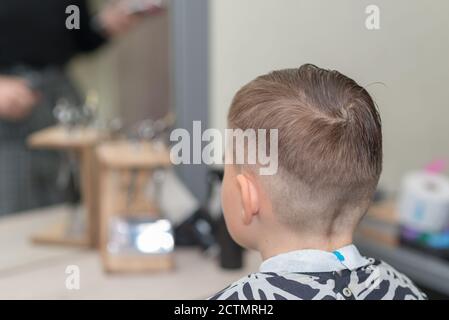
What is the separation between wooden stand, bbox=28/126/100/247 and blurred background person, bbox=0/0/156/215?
0.04 metres

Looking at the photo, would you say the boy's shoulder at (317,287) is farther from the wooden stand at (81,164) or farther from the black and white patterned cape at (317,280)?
the wooden stand at (81,164)

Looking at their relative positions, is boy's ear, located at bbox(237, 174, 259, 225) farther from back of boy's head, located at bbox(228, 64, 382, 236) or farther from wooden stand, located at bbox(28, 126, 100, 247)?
wooden stand, located at bbox(28, 126, 100, 247)

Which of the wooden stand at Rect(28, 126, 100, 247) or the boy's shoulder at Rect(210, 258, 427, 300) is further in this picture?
the wooden stand at Rect(28, 126, 100, 247)

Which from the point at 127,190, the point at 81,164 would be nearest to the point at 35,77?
the point at 81,164

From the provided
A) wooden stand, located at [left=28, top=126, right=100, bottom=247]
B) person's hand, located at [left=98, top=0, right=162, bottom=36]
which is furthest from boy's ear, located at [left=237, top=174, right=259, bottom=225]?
person's hand, located at [left=98, top=0, right=162, bottom=36]

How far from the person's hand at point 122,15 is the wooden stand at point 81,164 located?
0.22 metres

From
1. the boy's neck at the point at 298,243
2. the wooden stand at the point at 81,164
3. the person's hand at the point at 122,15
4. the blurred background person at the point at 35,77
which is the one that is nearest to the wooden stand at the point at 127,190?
the wooden stand at the point at 81,164

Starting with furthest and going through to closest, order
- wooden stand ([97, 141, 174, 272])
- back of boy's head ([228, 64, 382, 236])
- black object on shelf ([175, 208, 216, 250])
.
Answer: black object on shelf ([175, 208, 216, 250])
wooden stand ([97, 141, 174, 272])
back of boy's head ([228, 64, 382, 236])

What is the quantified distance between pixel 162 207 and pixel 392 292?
48 centimetres

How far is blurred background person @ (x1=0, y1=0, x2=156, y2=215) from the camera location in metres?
0.95

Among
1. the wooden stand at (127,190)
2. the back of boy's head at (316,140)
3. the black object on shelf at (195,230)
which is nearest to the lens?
the back of boy's head at (316,140)

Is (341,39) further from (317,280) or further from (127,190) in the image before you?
(127,190)

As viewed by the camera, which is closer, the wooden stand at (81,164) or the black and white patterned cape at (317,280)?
the black and white patterned cape at (317,280)

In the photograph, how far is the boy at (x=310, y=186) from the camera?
0.46 meters
